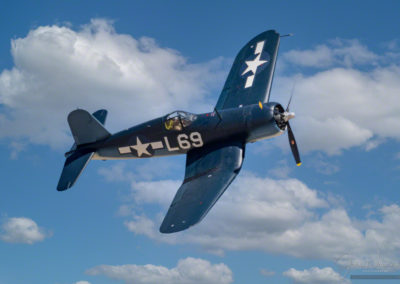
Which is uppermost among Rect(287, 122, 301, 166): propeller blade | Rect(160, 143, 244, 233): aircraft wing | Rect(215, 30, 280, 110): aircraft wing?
Rect(215, 30, 280, 110): aircraft wing

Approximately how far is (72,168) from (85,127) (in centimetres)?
200

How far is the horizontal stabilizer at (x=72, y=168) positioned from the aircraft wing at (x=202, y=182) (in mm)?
4922

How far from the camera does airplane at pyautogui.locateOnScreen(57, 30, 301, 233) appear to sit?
45.6ft

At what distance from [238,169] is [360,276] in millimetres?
7025

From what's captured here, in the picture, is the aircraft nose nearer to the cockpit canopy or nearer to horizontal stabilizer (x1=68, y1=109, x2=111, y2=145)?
the cockpit canopy

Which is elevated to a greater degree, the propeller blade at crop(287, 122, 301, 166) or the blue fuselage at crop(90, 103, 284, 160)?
the blue fuselage at crop(90, 103, 284, 160)

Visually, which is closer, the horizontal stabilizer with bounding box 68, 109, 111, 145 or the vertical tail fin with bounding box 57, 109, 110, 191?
the vertical tail fin with bounding box 57, 109, 110, 191

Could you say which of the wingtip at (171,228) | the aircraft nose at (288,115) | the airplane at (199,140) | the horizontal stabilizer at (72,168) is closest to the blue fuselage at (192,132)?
the airplane at (199,140)

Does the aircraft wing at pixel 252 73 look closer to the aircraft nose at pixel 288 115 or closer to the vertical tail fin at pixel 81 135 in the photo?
the aircraft nose at pixel 288 115

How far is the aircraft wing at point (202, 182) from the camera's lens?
12.6 m

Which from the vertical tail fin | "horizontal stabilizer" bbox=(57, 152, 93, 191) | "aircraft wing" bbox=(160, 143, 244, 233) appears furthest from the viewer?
the vertical tail fin

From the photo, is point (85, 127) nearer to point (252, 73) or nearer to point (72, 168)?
point (72, 168)

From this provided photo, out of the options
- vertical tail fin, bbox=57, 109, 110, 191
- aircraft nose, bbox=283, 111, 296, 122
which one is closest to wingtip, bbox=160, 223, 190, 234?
aircraft nose, bbox=283, 111, 296, 122

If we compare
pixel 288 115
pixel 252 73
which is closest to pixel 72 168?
pixel 288 115
